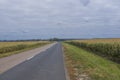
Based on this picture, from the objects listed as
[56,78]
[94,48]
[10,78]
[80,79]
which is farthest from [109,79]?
[94,48]

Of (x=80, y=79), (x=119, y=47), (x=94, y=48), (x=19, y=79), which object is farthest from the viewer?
(x=94, y=48)

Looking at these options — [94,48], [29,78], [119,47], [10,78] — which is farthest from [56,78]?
[94,48]

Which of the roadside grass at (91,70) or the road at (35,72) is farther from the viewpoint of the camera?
the roadside grass at (91,70)

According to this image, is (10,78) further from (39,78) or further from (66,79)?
(66,79)

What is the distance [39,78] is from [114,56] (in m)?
24.8

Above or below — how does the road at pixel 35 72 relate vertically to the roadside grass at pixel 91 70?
above

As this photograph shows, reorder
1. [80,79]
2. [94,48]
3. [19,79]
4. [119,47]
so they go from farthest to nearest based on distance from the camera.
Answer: [94,48] → [119,47] → [80,79] → [19,79]

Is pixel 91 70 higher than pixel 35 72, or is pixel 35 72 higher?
pixel 35 72

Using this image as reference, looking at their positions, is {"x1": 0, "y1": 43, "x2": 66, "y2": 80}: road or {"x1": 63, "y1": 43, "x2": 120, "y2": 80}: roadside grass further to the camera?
{"x1": 63, "y1": 43, "x2": 120, "y2": 80}: roadside grass

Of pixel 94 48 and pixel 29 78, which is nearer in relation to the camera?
pixel 29 78

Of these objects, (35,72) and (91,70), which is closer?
(35,72)

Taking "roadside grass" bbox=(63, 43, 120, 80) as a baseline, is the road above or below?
above

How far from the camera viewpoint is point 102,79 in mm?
14422

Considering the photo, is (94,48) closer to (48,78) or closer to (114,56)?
(114,56)
